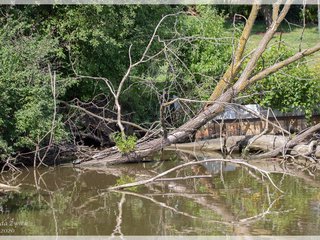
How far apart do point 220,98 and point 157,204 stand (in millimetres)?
4031

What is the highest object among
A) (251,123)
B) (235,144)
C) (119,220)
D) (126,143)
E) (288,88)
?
(288,88)

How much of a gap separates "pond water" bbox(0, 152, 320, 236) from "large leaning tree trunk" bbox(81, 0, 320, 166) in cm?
33

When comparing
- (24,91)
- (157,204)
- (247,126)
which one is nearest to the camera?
(157,204)

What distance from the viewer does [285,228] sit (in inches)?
361

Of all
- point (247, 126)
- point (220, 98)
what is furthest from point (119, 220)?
point (247, 126)

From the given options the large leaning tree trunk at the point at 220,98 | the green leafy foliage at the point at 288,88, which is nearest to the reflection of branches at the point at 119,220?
the large leaning tree trunk at the point at 220,98

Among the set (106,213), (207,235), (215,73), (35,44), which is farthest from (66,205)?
(215,73)

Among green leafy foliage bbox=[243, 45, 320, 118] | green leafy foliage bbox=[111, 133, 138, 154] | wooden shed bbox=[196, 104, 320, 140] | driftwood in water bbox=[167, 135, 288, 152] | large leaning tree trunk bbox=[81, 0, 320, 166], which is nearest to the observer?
green leafy foliage bbox=[111, 133, 138, 154]

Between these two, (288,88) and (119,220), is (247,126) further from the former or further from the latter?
(119,220)

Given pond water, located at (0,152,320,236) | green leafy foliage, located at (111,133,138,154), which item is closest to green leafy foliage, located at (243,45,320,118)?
pond water, located at (0,152,320,236)

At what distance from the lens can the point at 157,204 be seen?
35.6 feet

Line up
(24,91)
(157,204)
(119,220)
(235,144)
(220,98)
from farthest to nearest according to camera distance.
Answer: (235,144) < (220,98) < (24,91) < (157,204) < (119,220)

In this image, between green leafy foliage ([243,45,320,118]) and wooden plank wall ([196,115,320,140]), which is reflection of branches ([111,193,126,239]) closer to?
wooden plank wall ([196,115,320,140])

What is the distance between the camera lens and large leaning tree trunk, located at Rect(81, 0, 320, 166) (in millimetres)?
14164
